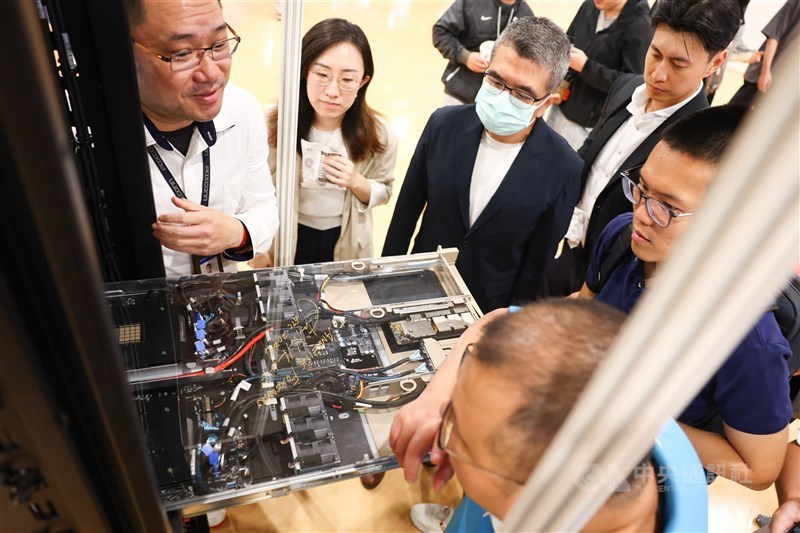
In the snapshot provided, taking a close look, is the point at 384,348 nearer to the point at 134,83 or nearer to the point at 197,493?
the point at 197,493

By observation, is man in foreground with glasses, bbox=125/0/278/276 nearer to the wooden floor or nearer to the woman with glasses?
the woman with glasses

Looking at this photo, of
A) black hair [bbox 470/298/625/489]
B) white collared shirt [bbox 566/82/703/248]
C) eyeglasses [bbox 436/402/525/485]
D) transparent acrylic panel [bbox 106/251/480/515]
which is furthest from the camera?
white collared shirt [bbox 566/82/703/248]

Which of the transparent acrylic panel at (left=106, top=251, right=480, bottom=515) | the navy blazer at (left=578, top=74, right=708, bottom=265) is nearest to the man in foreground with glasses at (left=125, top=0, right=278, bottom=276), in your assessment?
the transparent acrylic panel at (left=106, top=251, right=480, bottom=515)

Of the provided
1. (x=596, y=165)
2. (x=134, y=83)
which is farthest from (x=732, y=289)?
(x=596, y=165)

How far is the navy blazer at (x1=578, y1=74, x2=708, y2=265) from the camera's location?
7.00 ft

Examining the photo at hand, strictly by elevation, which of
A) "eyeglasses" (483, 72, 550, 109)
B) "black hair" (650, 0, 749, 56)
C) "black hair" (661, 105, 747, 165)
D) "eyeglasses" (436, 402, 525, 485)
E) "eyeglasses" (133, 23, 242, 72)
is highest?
"black hair" (650, 0, 749, 56)

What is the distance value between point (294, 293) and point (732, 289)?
1.32 metres

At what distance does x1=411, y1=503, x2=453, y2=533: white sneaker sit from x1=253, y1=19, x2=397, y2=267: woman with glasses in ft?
3.54

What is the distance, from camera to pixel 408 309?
153 cm

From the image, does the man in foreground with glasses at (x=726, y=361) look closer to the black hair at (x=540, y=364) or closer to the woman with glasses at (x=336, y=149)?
the black hair at (x=540, y=364)

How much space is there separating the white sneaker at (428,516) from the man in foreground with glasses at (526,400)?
53.9 inches

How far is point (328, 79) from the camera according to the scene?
6.91ft

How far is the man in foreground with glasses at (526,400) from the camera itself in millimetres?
653

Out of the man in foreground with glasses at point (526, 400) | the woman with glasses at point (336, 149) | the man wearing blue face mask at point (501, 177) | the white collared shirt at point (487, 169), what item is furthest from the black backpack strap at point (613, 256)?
the woman with glasses at point (336, 149)
